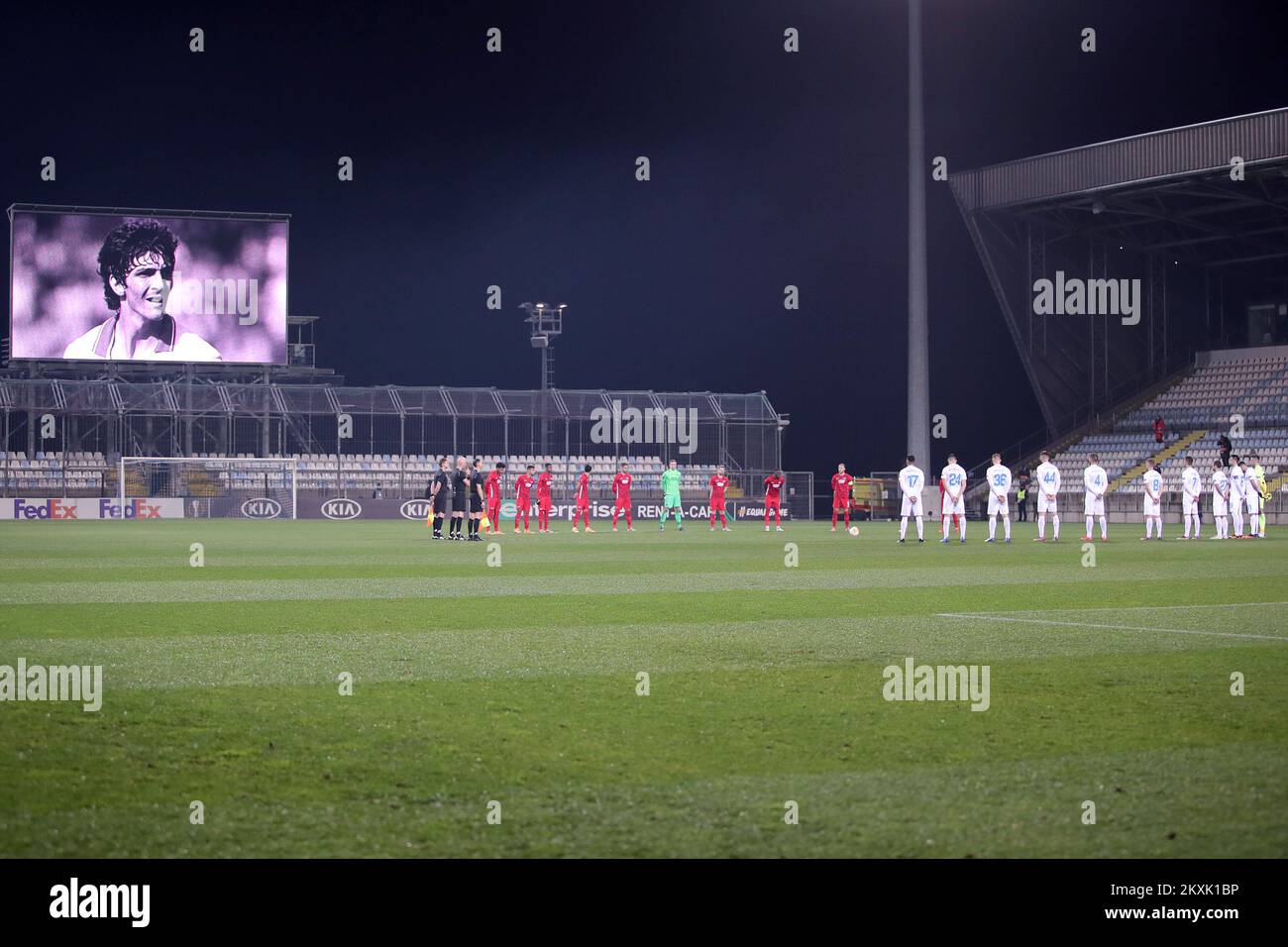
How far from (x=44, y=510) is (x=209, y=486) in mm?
5488

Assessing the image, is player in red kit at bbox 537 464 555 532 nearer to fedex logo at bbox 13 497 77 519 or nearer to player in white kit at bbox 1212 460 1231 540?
player in white kit at bbox 1212 460 1231 540

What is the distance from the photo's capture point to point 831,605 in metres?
14.5

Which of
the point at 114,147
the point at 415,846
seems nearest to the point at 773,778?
the point at 415,846

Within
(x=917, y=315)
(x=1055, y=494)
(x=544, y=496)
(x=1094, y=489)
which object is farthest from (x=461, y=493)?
(x=917, y=315)

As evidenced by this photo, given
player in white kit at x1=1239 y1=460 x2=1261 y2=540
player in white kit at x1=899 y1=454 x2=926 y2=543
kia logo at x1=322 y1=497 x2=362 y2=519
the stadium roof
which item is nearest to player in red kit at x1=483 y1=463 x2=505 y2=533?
player in white kit at x1=899 y1=454 x2=926 y2=543

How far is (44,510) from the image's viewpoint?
48562mm

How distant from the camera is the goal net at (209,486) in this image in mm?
49938

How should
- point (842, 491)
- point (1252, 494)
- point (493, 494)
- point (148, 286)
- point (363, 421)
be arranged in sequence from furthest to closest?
point (363, 421) < point (148, 286) < point (842, 491) < point (1252, 494) < point (493, 494)

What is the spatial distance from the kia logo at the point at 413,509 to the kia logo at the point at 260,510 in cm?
434

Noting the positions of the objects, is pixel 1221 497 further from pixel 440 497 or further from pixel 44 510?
pixel 44 510

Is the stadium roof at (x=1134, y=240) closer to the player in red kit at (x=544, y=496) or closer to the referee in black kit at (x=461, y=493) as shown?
the player in red kit at (x=544, y=496)

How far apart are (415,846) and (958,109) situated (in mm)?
49468

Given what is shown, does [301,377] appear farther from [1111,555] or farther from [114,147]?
[1111,555]

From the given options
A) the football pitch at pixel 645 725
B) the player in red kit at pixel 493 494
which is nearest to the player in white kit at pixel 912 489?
the player in red kit at pixel 493 494
